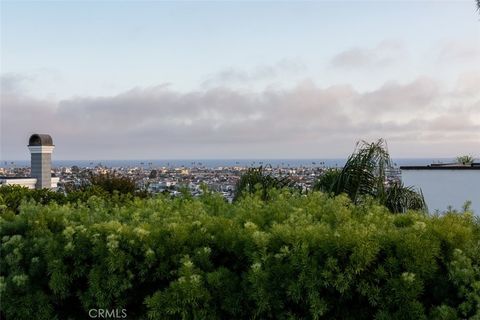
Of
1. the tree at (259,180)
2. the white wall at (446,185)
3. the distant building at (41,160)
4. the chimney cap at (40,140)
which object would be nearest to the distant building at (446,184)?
the white wall at (446,185)

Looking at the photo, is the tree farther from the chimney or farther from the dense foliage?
the chimney

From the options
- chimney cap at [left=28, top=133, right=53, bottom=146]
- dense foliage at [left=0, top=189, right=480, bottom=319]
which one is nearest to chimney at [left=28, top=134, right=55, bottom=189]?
chimney cap at [left=28, top=133, right=53, bottom=146]

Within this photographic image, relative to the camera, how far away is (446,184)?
912 cm

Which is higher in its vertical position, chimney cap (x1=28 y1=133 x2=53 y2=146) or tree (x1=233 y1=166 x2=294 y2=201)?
chimney cap (x1=28 y1=133 x2=53 y2=146)

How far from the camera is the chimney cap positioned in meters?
15.4

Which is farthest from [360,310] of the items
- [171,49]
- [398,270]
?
[171,49]

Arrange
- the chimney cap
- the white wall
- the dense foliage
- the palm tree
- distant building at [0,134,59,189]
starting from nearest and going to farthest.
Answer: the dense foliage
the palm tree
the white wall
distant building at [0,134,59,189]
the chimney cap

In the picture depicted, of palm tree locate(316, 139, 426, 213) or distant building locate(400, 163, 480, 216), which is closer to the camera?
palm tree locate(316, 139, 426, 213)

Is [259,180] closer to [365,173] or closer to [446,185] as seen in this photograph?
[365,173]

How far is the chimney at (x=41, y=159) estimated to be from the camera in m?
15.2

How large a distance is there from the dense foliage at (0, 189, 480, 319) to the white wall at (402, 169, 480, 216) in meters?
5.56

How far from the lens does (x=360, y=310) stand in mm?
3051

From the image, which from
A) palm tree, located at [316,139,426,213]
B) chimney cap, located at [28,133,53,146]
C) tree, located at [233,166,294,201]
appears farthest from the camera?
chimney cap, located at [28,133,53,146]

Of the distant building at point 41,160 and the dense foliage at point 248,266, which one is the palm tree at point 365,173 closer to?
the dense foliage at point 248,266
